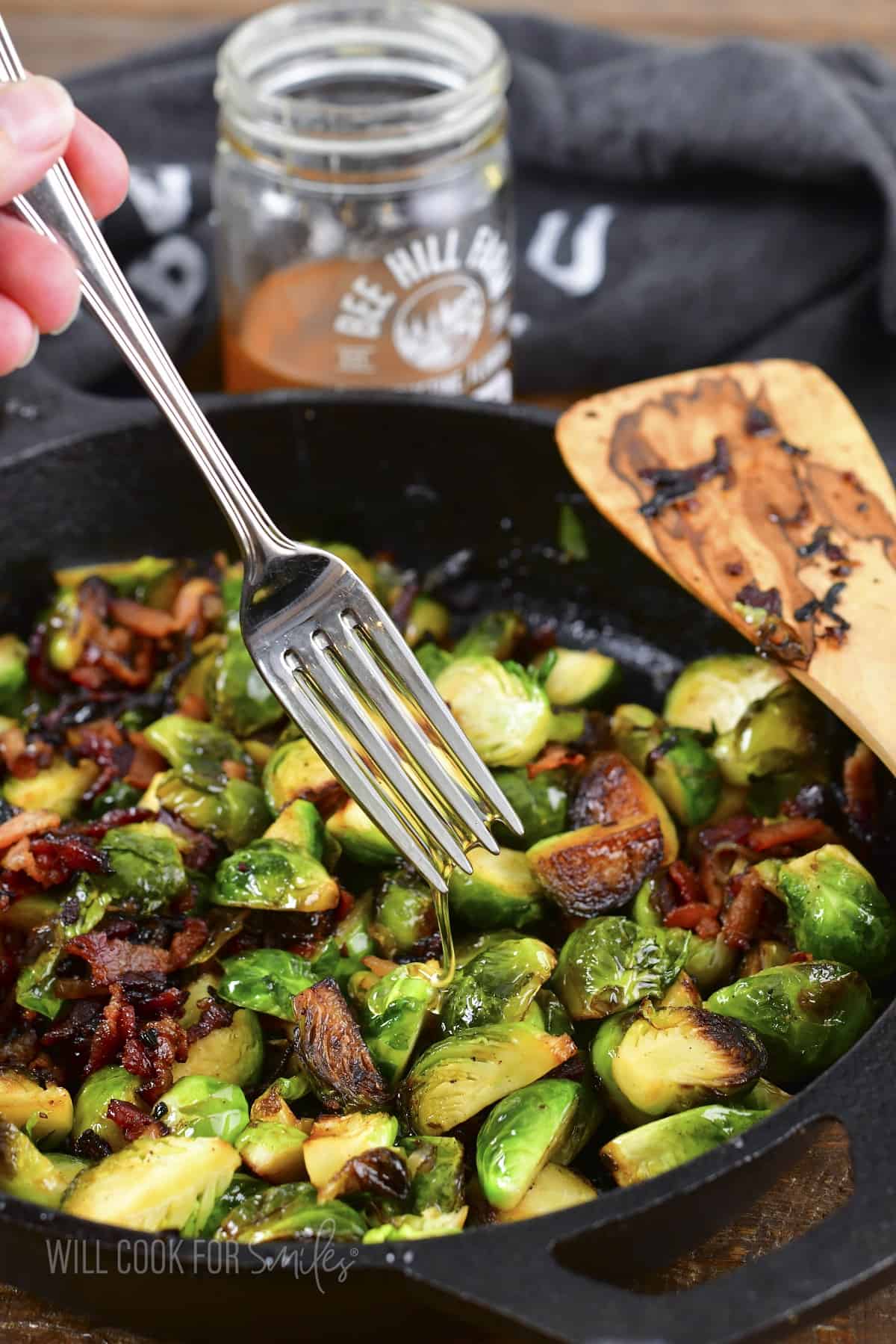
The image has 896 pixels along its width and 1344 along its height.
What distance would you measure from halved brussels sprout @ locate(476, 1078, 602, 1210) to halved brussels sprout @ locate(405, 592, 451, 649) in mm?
1244

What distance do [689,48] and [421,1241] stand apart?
13.1 ft

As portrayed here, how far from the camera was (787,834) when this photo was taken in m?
2.65

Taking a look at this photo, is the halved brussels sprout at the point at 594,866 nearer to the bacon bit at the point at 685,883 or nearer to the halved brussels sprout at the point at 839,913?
the bacon bit at the point at 685,883

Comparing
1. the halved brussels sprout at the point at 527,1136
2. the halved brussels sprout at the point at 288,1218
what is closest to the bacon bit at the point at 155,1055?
the halved brussels sprout at the point at 288,1218

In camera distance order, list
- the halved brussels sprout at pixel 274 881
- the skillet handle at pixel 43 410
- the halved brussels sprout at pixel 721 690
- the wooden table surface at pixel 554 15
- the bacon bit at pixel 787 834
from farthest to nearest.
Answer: the wooden table surface at pixel 554 15 < the skillet handle at pixel 43 410 < the halved brussels sprout at pixel 721 690 < the bacon bit at pixel 787 834 < the halved brussels sprout at pixel 274 881

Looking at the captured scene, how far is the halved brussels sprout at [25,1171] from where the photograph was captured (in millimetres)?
2027

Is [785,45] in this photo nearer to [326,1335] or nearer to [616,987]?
[616,987]

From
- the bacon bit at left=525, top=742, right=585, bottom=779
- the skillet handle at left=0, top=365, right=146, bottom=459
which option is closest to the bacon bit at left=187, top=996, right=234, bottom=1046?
the bacon bit at left=525, top=742, right=585, bottom=779

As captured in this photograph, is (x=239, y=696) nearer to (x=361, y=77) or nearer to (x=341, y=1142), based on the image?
(x=341, y=1142)

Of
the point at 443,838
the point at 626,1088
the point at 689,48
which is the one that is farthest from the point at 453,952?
the point at 689,48

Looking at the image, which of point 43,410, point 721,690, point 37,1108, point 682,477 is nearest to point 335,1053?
point 37,1108

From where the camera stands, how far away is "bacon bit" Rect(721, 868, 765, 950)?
250 centimetres

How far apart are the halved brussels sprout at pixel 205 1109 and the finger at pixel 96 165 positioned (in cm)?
165

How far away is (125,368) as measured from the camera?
4121 millimetres
